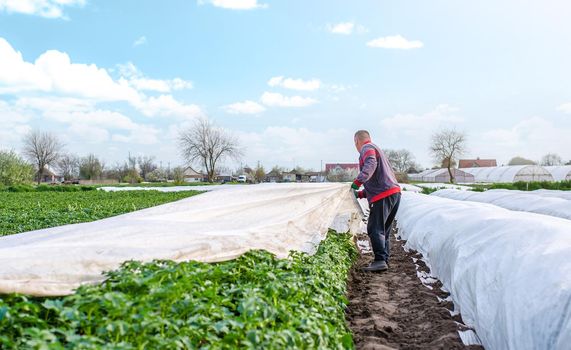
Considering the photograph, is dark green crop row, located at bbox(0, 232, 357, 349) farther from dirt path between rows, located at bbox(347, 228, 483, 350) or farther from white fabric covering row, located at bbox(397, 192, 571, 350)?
white fabric covering row, located at bbox(397, 192, 571, 350)

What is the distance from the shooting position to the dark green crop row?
217 cm

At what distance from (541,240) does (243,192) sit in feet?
13.3

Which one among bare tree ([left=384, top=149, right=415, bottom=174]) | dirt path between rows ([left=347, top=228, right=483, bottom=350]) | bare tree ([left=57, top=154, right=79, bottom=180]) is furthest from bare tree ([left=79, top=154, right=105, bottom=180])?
dirt path between rows ([left=347, top=228, right=483, bottom=350])

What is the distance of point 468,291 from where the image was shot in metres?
4.47

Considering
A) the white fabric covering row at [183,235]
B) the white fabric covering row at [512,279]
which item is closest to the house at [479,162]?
the white fabric covering row at [183,235]

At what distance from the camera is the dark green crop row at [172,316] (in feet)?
7.11

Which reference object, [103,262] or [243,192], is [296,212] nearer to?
[243,192]

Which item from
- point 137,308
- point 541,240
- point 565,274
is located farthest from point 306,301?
point 541,240

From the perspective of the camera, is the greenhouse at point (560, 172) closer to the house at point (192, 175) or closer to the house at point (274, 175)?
the house at point (274, 175)

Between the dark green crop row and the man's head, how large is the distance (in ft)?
12.4

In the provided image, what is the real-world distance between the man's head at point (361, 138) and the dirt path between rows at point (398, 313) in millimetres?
1911

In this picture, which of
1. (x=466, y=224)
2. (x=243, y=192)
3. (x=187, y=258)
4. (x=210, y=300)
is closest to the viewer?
(x=210, y=300)

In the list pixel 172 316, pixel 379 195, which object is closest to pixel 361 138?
pixel 379 195

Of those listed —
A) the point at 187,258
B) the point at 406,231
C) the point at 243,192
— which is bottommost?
the point at 406,231
